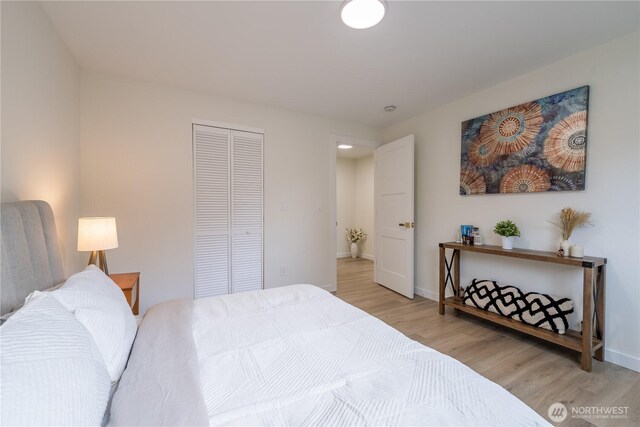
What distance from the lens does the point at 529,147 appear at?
235 centimetres

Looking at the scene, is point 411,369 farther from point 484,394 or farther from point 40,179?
point 40,179

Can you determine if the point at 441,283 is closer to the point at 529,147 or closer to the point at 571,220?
the point at 571,220

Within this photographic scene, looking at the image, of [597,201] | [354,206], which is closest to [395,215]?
[597,201]

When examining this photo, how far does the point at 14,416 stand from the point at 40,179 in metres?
1.71

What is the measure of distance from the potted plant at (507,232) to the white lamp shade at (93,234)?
3290 mm

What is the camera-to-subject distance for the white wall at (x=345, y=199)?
608 centimetres

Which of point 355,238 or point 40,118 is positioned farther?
point 355,238

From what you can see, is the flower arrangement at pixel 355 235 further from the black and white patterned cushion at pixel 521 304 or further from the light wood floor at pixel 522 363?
the black and white patterned cushion at pixel 521 304

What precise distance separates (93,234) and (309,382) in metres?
1.87

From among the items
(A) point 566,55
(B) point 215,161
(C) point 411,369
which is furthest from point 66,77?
(A) point 566,55

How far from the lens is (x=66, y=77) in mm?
2006

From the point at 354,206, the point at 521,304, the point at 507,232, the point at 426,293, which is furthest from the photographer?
the point at 354,206

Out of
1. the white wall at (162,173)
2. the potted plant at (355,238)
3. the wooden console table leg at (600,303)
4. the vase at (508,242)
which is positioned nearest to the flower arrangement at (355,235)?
the potted plant at (355,238)

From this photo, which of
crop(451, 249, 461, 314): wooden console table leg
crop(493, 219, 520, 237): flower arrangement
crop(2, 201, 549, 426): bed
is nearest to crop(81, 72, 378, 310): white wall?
crop(2, 201, 549, 426): bed
